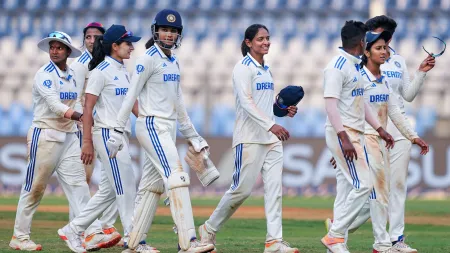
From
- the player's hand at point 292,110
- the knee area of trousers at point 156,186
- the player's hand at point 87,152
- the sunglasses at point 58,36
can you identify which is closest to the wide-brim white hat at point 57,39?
the sunglasses at point 58,36

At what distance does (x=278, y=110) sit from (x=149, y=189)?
1582mm

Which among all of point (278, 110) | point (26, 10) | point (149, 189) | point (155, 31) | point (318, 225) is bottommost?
point (318, 225)

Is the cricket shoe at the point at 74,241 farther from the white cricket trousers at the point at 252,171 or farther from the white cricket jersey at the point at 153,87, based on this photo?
the white cricket jersey at the point at 153,87

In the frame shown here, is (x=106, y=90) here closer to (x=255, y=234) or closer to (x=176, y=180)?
(x=176, y=180)

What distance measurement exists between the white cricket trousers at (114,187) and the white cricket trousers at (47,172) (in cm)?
36

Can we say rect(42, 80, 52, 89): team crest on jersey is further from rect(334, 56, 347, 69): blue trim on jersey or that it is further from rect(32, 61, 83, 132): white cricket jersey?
rect(334, 56, 347, 69): blue trim on jersey

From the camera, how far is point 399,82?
30.8 ft

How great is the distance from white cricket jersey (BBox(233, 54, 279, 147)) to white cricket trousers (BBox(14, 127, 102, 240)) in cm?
160

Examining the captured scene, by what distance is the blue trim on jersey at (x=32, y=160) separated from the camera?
913cm

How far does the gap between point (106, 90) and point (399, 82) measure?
281 centimetres

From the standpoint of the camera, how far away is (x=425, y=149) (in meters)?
8.83

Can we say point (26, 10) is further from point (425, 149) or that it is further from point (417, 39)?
point (425, 149)

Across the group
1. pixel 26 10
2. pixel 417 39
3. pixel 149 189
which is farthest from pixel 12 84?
pixel 149 189

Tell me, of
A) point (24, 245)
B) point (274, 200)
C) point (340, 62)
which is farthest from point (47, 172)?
point (340, 62)
